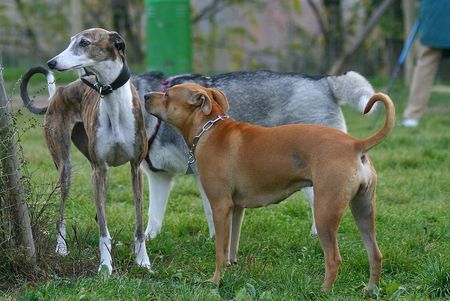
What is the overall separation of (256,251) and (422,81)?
21.6ft

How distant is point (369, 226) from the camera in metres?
4.84

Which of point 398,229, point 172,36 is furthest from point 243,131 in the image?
point 172,36

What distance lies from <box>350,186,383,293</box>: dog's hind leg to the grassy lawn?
92 millimetres

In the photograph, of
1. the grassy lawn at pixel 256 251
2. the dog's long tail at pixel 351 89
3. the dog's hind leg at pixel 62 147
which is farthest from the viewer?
the dog's long tail at pixel 351 89

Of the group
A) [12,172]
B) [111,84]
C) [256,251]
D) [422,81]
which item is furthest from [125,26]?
[12,172]

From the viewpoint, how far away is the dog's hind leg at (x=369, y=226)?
478 centimetres

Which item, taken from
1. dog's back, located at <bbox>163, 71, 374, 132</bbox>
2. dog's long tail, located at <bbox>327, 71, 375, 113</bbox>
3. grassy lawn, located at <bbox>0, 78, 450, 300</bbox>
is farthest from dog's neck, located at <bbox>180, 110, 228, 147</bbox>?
dog's long tail, located at <bbox>327, 71, 375, 113</bbox>

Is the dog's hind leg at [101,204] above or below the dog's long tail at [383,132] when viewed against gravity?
below

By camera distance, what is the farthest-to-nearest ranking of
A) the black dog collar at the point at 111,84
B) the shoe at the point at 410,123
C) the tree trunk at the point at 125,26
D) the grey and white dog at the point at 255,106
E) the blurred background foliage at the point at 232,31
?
1. the tree trunk at the point at 125,26
2. the blurred background foliage at the point at 232,31
3. the shoe at the point at 410,123
4. the grey and white dog at the point at 255,106
5. the black dog collar at the point at 111,84

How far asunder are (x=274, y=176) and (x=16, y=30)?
14.4 meters

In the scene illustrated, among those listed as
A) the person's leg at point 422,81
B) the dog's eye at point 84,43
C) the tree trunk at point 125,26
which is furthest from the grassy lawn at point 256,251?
the tree trunk at point 125,26

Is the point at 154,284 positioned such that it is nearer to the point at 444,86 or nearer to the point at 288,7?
the point at 444,86

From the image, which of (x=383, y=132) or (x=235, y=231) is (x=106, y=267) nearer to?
(x=235, y=231)

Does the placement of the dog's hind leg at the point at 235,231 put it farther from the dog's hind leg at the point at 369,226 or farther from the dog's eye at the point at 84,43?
the dog's eye at the point at 84,43
